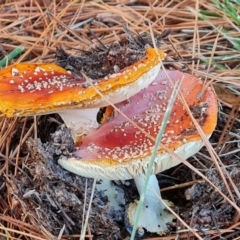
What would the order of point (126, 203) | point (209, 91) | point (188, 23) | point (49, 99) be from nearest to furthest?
point (49, 99) → point (209, 91) → point (126, 203) → point (188, 23)

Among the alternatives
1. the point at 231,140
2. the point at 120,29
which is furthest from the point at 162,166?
the point at 120,29

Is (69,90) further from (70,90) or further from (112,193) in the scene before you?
(112,193)

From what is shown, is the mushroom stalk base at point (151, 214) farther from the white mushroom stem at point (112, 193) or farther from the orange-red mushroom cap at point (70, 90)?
the orange-red mushroom cap at point (70, 90)

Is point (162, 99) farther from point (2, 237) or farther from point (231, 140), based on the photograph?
point (2, 237)

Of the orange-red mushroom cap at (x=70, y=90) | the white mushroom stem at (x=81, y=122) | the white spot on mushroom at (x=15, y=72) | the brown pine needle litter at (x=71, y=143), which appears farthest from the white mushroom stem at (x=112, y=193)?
the white spot on mushroom at (x=15, y=72)

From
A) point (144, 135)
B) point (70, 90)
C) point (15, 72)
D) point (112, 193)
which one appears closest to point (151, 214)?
point (112, 193)

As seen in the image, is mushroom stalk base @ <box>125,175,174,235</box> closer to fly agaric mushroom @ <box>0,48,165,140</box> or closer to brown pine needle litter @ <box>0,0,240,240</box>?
brown pine needle litter @ <box>0,0,240,240</box>
